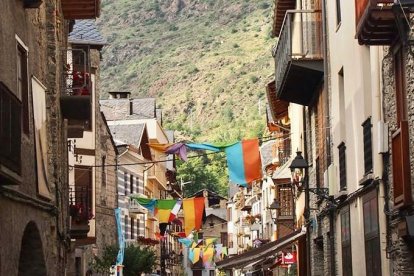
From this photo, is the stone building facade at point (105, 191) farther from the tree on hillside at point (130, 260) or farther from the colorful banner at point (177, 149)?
the colorful banner at point (177, 149)

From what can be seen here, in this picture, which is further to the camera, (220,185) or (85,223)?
(220,185)

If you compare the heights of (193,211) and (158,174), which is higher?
(158,174)

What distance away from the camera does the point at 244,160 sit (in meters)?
31.3

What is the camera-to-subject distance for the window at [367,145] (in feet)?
61.0

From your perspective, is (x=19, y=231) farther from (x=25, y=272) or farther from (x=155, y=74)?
(x=155, y=74)

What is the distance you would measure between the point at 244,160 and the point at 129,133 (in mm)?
36144

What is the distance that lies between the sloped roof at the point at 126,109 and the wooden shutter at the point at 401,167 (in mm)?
56273

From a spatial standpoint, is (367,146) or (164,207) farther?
(164,207)

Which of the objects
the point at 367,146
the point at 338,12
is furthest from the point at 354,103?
the point at 338,12

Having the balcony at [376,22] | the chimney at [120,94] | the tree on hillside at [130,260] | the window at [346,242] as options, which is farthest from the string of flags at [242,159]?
the chimney at [120,94]

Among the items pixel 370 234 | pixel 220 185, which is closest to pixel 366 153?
pixel 370 234

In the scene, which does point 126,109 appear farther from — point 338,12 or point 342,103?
point 342,103

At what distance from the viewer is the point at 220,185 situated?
497 feet

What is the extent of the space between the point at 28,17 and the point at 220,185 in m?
133
